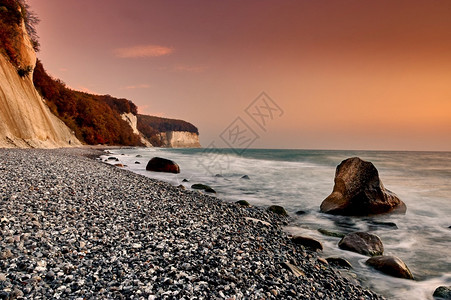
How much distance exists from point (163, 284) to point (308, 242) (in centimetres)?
438

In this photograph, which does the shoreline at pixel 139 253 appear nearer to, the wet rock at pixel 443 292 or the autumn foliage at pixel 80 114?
the wet rock at pixel 443 292

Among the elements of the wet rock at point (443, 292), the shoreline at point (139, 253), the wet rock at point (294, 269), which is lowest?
the wet rock at point (443, 292)

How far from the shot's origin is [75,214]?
544cm

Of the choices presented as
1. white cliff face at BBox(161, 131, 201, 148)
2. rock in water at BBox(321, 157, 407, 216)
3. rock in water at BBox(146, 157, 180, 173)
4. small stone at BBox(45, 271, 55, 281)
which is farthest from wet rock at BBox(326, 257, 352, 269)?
white cliff face at BBox(161, 131, 201, 148)

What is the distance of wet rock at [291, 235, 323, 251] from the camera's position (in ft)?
20.7

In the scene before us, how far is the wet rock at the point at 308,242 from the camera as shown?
Result: 6316mm

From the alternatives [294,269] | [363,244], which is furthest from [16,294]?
[363,244]

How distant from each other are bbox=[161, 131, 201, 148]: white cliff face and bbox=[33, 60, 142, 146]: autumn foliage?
65344 mm

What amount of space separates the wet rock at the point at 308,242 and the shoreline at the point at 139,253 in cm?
26

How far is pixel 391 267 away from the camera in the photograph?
5352 mm

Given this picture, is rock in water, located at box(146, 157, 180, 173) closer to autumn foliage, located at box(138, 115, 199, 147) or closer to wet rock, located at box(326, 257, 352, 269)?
wet rock, located at box(326, 257, 352, 269)

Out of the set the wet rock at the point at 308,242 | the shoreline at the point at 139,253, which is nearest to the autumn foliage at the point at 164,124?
the shoreline at the point at 139,253

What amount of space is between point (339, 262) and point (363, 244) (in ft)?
4.53

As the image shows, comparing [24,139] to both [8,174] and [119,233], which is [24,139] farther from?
[119,233]
